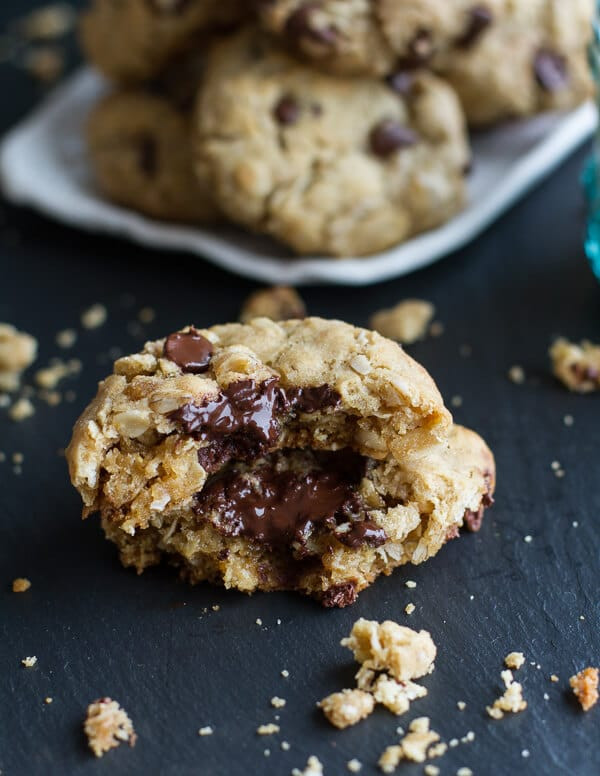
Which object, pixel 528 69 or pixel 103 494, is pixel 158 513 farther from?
pixel 528 69

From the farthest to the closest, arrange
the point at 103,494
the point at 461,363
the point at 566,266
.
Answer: the point at 566,266
the point at 461,363
the point at 103,494

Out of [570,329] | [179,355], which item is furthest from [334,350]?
[570,329]

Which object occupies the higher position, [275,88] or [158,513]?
[275,88]

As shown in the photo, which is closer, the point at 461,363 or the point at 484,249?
the point at 461,363

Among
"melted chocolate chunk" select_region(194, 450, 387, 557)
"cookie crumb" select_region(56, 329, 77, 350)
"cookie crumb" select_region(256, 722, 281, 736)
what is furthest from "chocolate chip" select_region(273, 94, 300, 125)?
"cookie crumb" select_region(256, 722, 281, 736)

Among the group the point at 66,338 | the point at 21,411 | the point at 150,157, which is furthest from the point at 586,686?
the point at 150,157

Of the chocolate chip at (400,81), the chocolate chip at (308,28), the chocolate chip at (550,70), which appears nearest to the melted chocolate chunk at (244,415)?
the chocolate chip at (308,28)

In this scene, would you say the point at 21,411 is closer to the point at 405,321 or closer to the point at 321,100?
the point at 405,321
